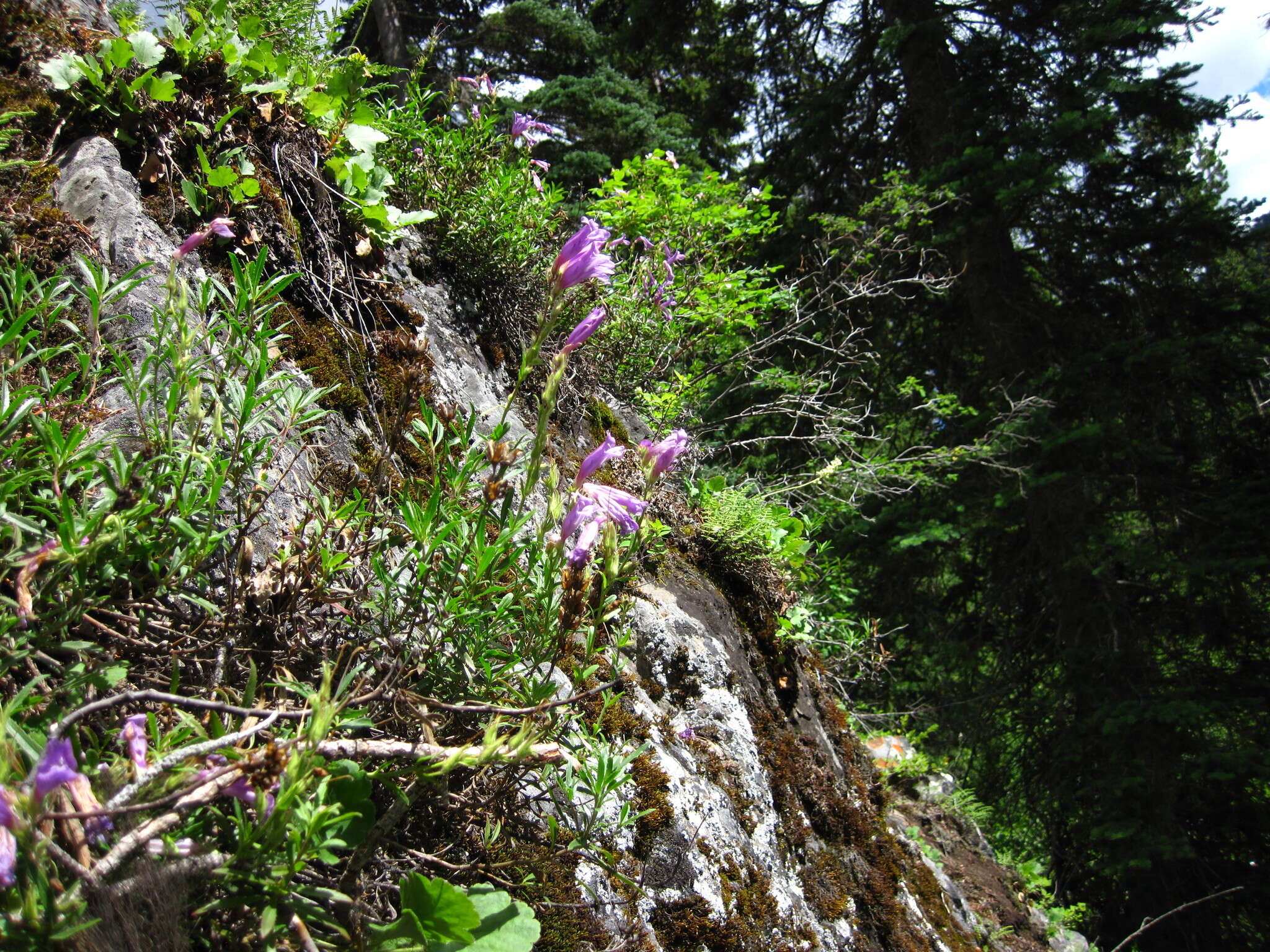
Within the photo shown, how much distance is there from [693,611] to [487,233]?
1.82 meters

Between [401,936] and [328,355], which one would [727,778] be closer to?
[401,936]

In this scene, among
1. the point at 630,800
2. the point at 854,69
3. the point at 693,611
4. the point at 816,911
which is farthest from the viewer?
the point at 854,69

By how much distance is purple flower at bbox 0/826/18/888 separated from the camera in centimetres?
66

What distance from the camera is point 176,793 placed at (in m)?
0.77

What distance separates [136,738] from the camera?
886 millimetres

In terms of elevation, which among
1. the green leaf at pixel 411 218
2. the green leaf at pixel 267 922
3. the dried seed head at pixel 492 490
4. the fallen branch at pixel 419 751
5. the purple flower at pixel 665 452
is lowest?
the green leaf at pixel 267 922

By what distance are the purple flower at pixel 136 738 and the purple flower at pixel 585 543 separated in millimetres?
642

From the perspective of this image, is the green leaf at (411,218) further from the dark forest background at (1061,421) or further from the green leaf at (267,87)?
Answer: the dark forest background at (1061,421)

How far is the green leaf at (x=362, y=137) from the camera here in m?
2.51

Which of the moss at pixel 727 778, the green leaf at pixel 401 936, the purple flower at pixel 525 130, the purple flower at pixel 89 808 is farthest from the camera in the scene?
the purple flower at pixel 525 130

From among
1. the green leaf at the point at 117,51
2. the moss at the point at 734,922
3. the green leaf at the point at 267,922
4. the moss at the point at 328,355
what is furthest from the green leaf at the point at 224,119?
the moss at the point at 734,922

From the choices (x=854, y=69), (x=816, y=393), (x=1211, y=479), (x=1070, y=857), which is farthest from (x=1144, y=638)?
(x=854, y=69)

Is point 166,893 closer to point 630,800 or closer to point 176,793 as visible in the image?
point 176,793

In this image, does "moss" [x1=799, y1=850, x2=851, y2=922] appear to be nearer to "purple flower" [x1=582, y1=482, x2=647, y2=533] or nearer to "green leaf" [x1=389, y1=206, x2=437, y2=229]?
"purple flower" [x1=582, y1=482, x2=647, y2=533]
